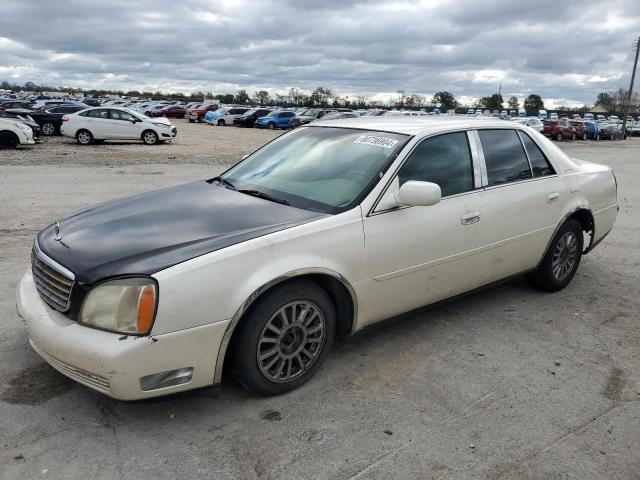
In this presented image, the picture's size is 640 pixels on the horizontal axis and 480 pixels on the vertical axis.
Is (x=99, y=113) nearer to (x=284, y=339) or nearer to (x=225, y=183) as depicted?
(x=225, y=183)

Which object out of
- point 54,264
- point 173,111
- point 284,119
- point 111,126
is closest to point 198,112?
point 173,111

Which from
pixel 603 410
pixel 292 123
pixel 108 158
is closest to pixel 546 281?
pixel 603 410

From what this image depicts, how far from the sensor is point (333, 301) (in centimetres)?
357

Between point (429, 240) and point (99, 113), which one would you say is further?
point (99, 113)

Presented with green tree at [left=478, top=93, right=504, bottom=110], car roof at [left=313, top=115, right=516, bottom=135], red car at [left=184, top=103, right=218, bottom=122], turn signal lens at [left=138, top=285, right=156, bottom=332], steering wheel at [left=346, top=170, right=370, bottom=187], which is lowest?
turn signal lens at [left=138, top=285, right=156, bottom=332]

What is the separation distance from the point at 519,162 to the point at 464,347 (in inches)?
65.7

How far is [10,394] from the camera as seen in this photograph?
10.7 feet

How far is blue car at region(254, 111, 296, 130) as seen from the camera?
132 ft

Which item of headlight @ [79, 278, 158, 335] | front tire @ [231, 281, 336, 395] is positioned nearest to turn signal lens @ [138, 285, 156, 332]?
headlight @ [79, 278, 158, 335]

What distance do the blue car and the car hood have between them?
37100mm

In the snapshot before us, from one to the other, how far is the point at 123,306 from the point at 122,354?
0.23 metres

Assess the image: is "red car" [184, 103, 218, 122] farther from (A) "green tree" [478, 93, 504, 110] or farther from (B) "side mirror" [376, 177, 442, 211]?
(A) "green tree" [478, 93, 504, 110]

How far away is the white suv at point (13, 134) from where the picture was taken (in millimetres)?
18000

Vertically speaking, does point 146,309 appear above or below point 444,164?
below
